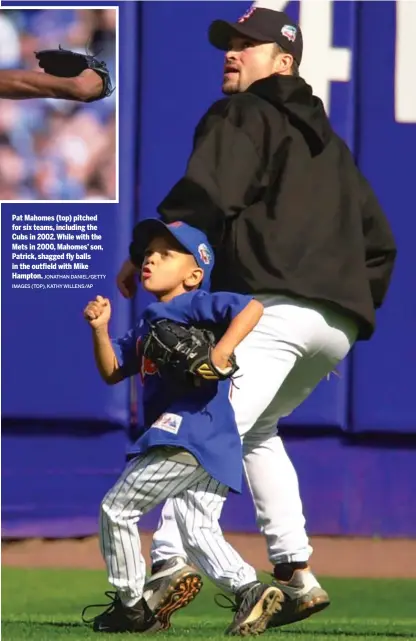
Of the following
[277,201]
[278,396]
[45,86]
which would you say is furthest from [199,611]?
[45,86]

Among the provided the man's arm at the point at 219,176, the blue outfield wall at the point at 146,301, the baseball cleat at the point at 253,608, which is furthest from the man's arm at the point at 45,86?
the baseball cleat at the point at 253,608

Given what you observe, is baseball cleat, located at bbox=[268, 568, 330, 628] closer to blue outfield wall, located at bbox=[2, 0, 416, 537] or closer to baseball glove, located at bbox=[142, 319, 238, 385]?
baseball glove, located at bbox=[142, 319, 238, 385]

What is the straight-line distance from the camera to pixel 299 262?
3953 mm

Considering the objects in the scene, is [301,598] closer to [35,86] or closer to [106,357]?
[106,357]

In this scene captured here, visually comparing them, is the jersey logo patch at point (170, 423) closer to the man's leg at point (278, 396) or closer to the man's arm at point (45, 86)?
the man's leg at point (278, 396)

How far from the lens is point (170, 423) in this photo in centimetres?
373

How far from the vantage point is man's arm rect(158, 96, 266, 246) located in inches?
151

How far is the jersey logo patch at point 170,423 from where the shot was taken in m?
3.72

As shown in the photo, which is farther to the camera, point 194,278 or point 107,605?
point 107,605

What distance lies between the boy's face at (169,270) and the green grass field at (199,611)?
826mm

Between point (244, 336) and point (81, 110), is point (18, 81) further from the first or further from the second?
point (244, 336)

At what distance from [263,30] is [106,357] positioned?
3.14 feet

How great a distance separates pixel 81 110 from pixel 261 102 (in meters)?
1.33

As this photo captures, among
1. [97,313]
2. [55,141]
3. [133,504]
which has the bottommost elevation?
[133,504]
